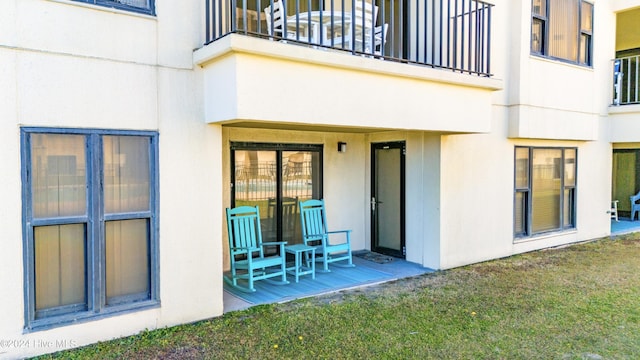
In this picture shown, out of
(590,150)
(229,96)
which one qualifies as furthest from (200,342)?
(590,150)

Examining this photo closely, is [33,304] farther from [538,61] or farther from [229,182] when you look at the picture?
[538,61]

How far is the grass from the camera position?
442 centimetres

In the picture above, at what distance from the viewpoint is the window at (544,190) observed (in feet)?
29.5

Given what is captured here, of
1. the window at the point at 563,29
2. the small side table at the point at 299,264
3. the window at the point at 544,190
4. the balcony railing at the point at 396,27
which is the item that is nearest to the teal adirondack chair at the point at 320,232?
the small side table at the point at 299,264

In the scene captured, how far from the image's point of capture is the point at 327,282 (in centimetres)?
682

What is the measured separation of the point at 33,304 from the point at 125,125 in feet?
6.27

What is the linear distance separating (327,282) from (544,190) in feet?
17.9

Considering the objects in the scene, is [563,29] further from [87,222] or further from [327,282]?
[87,222]

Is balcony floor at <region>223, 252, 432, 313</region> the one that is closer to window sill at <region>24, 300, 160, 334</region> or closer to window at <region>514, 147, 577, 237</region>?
window sill at <region>24, 300, 160, 334</region>

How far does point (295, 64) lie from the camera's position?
496cm

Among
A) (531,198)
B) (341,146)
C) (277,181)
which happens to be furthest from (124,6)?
(531,198)

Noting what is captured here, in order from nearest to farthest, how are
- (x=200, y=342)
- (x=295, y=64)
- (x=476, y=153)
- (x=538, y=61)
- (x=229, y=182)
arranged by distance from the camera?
1. (x=200, y=342)
2. (x=295, y=64)
3. (x=229, y=182)
4. (x=476, y=153)
5. (x=538, y=61)

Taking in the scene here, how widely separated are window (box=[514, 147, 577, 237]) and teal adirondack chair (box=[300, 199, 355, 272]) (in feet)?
11.9

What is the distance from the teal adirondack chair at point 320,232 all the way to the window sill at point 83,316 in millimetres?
3186
